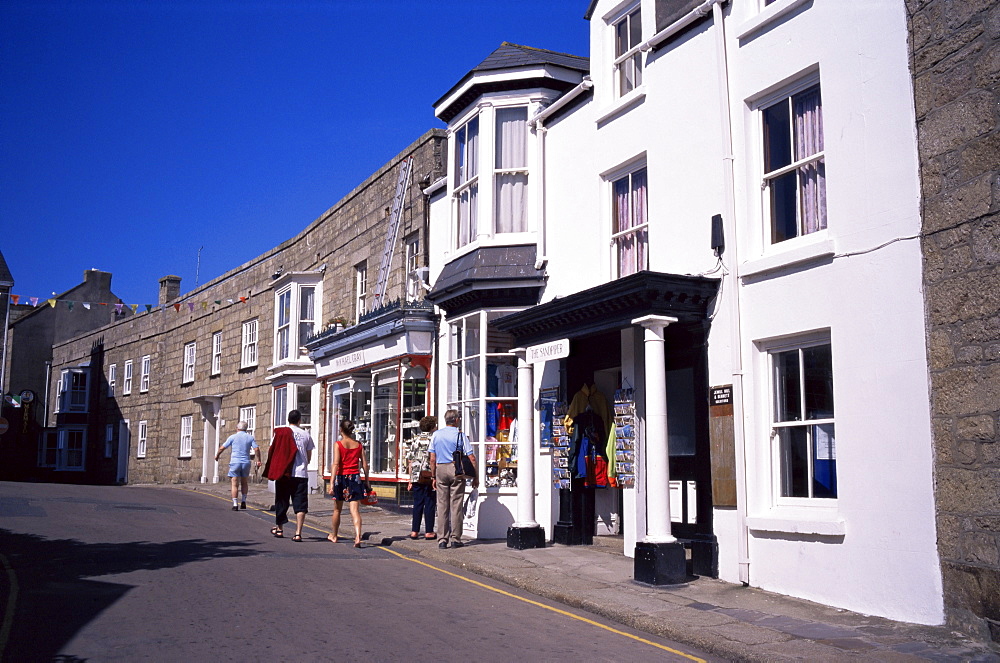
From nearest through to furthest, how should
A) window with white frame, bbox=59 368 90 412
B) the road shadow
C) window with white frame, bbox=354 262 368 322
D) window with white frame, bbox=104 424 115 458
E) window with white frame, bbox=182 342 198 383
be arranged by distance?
the road shadow, window with white frame, bbox=354 262 368 322, window with white frame, bbox=182 342 198 383, window with white frame, bbox=104 424 115 458, window with white frame, bbox=59 368 90 412

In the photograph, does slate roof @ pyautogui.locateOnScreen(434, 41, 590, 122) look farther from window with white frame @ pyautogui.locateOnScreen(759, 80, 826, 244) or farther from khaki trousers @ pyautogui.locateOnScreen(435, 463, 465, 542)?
khaki trousers @ pyautogui.locateOnScreen(435, 463, 465, 542)

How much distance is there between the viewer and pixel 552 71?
45.8 ft

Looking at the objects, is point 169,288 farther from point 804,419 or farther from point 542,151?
point 804,419

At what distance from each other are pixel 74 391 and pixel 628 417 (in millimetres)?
39945

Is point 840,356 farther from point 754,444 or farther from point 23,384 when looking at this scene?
point 23,384

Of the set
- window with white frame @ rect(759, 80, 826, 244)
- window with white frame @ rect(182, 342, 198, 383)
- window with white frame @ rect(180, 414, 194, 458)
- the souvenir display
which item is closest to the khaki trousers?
the souvenir display

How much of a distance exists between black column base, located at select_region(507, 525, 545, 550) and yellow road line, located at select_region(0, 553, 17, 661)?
595cm

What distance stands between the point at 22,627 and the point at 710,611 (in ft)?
18.4

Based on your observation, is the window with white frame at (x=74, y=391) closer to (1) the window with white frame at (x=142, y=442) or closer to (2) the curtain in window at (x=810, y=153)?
(1) the window with white frame at (x=142, y=442)

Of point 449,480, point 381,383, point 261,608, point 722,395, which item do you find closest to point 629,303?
point 722,395

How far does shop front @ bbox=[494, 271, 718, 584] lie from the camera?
9.60 meters

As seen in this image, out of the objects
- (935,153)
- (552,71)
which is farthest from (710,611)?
(552,71)

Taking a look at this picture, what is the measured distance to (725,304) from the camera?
962cm

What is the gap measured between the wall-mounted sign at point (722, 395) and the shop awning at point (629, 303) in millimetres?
820
